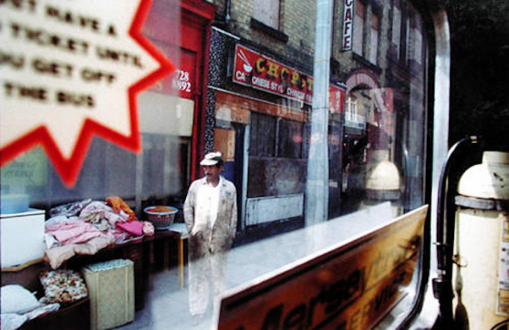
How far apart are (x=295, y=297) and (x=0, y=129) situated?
1.03 m

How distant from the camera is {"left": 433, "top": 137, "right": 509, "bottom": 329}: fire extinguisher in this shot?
2.48 meters

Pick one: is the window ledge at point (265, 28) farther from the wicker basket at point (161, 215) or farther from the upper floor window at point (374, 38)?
the wicker basket at point (161, 215)

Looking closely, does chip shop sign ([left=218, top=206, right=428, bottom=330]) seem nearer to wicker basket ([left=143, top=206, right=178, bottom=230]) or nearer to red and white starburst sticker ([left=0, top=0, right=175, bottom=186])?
red and white starburst sticker ([left=0, top=0, right=175, bottom=186])

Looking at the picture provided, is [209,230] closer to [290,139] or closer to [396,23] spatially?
[290,139]

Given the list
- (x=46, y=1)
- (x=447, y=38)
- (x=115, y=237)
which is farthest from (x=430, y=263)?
(x=46, y=1)

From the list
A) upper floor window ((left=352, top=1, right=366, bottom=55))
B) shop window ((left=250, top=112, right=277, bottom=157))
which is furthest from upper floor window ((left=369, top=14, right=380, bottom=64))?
shop window ((left=250, top=112, right=277, bottom=157))

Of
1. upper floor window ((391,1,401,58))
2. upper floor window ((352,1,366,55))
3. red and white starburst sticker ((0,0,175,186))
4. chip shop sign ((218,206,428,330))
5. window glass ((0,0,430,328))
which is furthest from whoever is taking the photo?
upper floor window ((391,1,401,58))

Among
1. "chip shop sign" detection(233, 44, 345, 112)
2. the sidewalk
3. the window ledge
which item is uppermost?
the window ledge

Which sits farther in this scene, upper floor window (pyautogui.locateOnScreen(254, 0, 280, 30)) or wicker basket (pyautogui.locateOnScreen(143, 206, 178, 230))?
upper floor window (pyautogui.locateOnScreen(254, 0, 280, 30))

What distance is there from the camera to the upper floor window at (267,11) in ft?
12.0

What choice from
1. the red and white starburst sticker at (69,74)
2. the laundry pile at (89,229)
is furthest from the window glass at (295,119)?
the red and white starburst sticker at (69,74)

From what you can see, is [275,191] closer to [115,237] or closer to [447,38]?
[115,237]

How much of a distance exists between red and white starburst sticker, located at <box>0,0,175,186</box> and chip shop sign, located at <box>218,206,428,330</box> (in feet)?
2.00

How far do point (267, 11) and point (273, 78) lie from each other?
2.41ft
